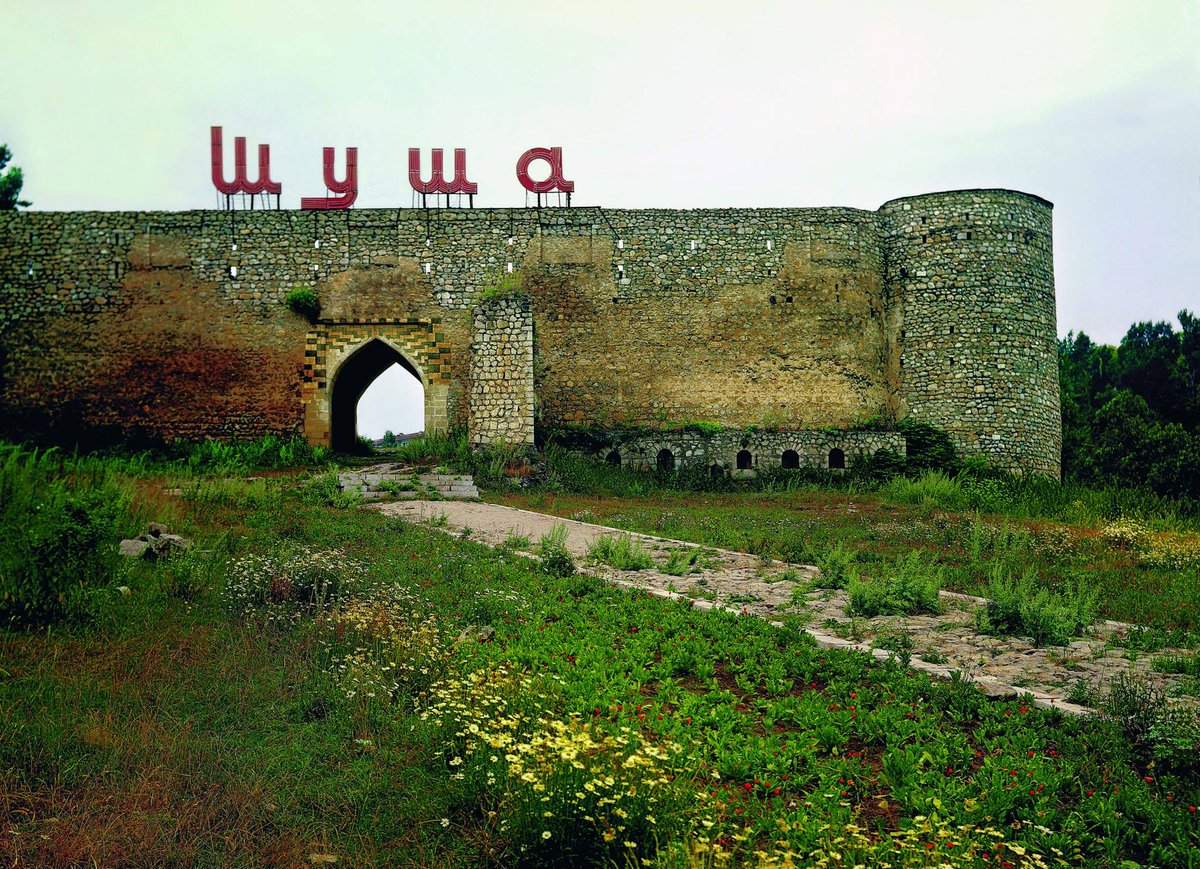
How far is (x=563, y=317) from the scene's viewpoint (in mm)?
23406

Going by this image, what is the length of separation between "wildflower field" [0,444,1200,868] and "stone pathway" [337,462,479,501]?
8.32m

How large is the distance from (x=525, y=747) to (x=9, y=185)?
30.3 m

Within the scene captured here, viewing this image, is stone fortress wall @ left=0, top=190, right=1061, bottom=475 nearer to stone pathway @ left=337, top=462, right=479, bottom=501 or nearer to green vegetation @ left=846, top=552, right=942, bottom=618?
stone pathway @ left=337, top=462, right=479, bottom=501

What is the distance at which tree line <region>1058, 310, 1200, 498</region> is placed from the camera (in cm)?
2303

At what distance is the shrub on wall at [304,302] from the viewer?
22.5 meters

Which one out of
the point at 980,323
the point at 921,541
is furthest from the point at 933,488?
the point at 921,541

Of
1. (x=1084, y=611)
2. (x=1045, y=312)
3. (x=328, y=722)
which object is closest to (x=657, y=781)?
(x=328, y=722)

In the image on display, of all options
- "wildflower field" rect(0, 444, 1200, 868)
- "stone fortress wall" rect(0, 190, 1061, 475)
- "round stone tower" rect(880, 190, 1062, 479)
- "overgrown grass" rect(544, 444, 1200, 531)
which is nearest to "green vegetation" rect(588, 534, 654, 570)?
"wildflower field" rect(0, 444, 1200, 868)

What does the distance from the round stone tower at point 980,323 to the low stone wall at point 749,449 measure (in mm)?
2195

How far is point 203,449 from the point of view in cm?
2175

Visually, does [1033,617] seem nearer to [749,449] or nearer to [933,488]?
[933,488]

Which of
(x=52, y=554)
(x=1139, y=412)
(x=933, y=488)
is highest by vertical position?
(x=1139, y=412)

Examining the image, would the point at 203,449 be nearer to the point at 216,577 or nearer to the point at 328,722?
the point at 216,577

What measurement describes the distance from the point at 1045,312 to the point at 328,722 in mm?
22764
